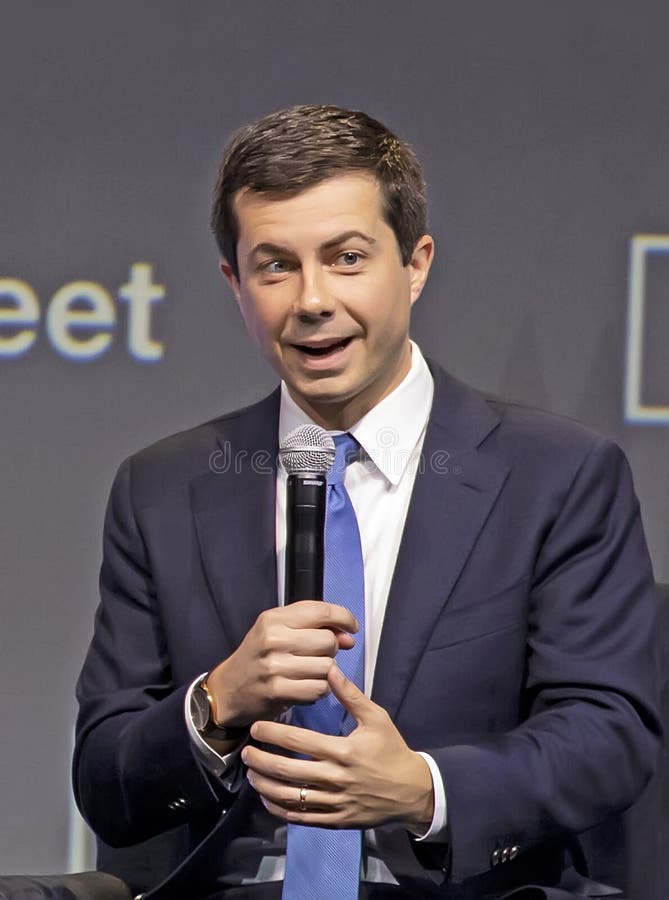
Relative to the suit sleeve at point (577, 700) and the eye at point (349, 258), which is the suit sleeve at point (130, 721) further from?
the eye at point (349, 258)

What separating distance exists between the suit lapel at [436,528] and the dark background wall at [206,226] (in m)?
0.50

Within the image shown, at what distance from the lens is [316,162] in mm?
2090

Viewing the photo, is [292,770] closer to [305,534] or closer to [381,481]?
[305,534]

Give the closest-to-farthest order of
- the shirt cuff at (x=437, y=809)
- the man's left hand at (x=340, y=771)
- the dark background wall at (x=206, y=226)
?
the man's left hand at (x=340, y=771) → the shirt cuff at (x=437, y=809) → the dark background wall at (x=206, y=226)

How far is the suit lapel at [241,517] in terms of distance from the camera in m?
2.13

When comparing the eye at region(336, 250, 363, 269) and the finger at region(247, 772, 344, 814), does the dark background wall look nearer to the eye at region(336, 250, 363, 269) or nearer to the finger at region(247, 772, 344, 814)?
the eye at region(336, 250, 363, 269)

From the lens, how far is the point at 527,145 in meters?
2.64

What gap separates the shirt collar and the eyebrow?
233 millimetres

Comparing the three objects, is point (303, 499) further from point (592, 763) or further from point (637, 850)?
point (637, 850)

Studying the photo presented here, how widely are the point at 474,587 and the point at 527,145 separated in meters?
0.91

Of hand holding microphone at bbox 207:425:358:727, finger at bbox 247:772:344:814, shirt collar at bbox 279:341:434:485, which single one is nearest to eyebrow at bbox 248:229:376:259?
shirt collar at bbox 279:341:434:485

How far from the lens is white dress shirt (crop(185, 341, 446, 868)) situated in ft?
7.01

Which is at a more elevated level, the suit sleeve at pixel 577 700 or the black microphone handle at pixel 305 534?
the black microphone handle at pixel 305 534

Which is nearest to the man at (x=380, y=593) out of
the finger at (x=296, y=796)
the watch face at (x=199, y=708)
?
the watch face at (x=199, y=708)
